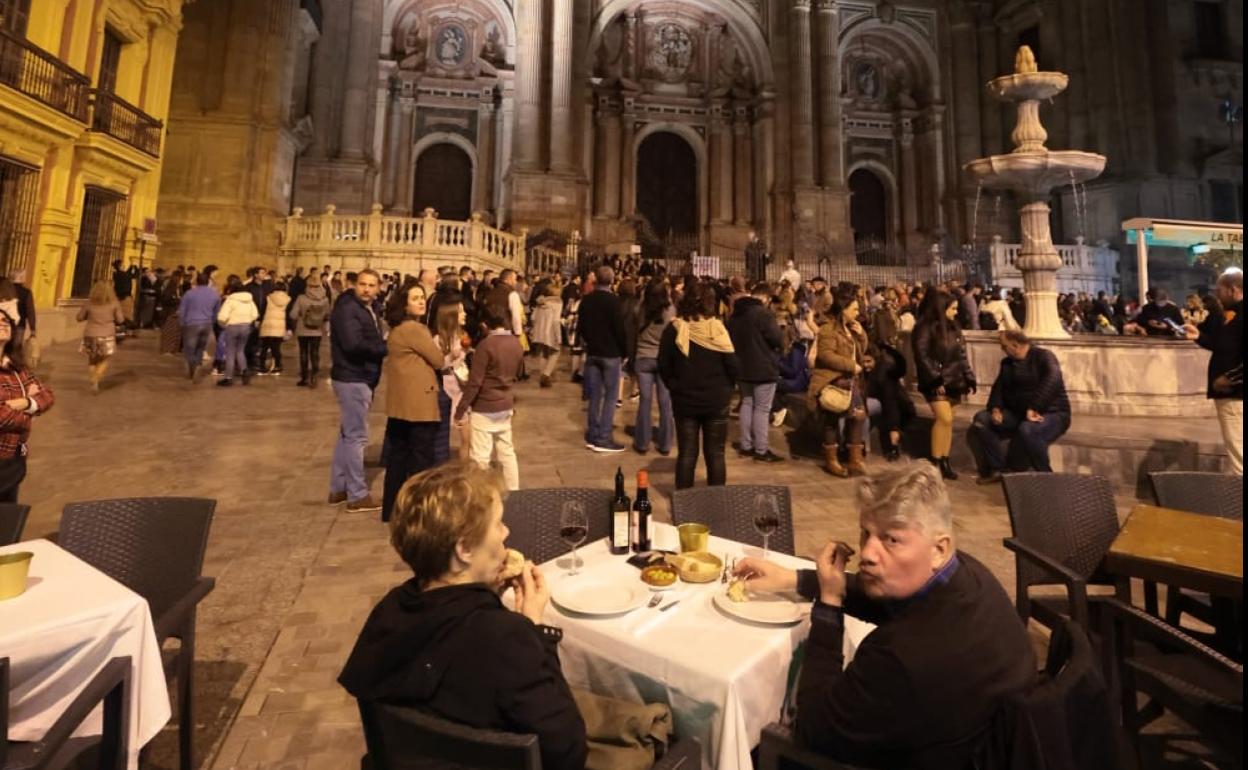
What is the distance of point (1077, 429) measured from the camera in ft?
20.3

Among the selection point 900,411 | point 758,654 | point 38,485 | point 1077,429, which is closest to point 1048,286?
point 1077,429

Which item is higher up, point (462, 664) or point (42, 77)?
point (42, 77)

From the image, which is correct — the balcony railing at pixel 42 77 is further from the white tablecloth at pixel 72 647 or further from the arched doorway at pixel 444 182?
the arched doorway at pixel 444 182

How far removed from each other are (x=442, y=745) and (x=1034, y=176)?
9.40m

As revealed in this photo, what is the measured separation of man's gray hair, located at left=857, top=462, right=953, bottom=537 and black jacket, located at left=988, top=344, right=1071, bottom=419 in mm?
4532

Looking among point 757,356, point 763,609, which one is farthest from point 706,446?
point 763,609

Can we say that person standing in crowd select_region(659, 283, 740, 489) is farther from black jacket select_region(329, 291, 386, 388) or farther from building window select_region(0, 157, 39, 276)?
building window select_region(0, 157, 39, 276)

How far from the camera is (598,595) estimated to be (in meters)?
1.88

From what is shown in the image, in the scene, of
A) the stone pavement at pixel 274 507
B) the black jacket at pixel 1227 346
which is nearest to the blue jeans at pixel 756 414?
the stone pavement at pixel 274 507

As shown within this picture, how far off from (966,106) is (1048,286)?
21.4m

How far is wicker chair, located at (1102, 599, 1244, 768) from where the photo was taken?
5.63ft

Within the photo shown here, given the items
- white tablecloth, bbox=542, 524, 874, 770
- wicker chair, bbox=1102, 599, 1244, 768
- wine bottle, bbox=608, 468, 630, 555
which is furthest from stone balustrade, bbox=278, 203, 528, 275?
wicker chair, bbox=1102, 599, 1244, 768

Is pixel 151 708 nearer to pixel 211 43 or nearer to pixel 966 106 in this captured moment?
pixel 211 43

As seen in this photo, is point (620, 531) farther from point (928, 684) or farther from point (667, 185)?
point (667, 185)
